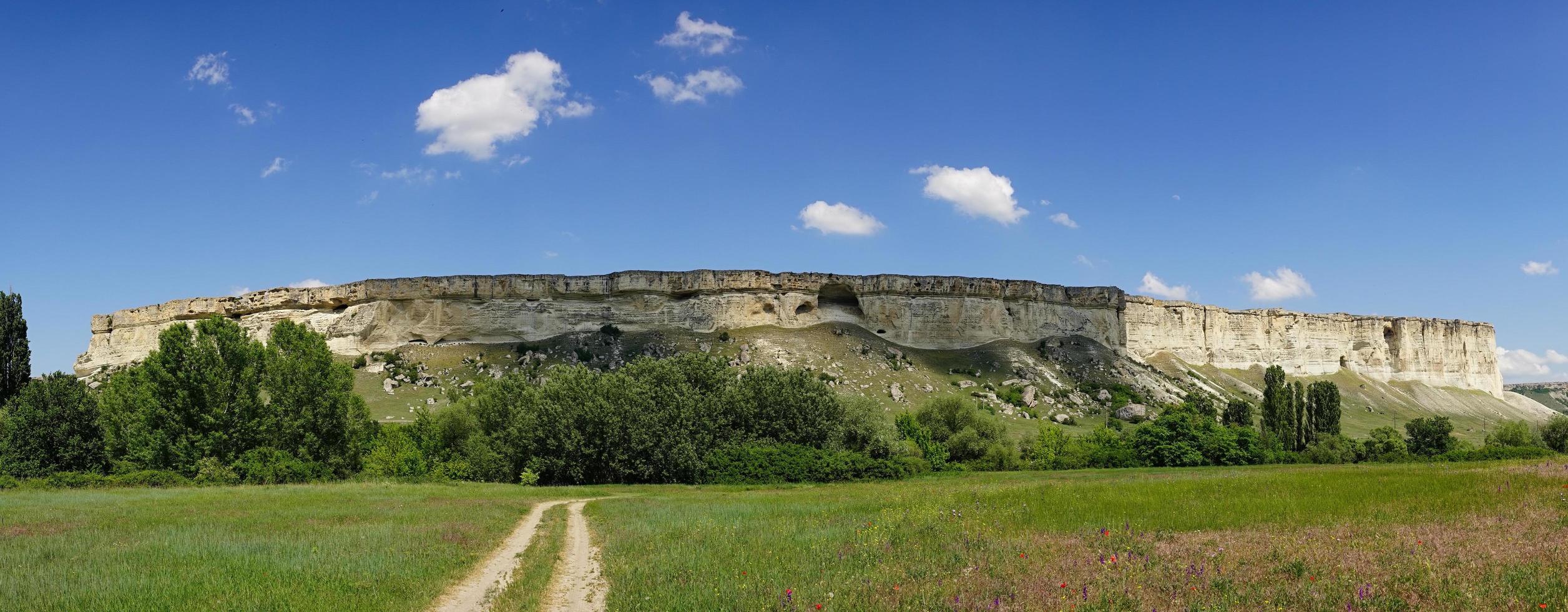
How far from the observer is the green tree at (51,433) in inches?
1773

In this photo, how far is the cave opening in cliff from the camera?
106938mm

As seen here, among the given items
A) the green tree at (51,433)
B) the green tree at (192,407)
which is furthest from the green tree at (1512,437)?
the green tree at (51,433)

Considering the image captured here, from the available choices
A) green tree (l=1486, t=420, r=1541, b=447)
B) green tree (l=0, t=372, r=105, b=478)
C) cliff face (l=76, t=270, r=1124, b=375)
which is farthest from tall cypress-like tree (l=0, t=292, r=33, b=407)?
green tree (l=1486, t=420, r=1541, b=447)

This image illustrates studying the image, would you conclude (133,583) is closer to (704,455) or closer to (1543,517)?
(1543,517)

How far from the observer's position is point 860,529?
51.5 feet

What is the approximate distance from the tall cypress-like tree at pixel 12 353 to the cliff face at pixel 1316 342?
4302 inches

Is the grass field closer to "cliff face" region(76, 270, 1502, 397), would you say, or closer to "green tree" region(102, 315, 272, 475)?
"green tree" region(102, 315, 272, 475)

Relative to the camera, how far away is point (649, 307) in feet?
339

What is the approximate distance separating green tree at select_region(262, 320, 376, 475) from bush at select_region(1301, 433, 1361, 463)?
54.1 meters

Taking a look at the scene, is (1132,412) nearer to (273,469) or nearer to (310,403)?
(310,403)

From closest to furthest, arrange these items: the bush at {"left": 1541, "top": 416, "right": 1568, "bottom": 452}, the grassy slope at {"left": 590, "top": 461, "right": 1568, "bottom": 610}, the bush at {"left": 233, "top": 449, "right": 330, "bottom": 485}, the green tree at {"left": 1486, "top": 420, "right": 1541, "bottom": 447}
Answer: the grassy slope at {"left": 590, "top": 461, "right": 1568, "bottom": 610}
the bush at {"left": 233, "top": 449, "right": 330, "bottom": 485}
the bush at {"left": 1541, "top": 416, "right": 1568, "bottom": 452}
the green tree at {"left": 1486, "top": 420, "right": 1541, "bottom": 447}

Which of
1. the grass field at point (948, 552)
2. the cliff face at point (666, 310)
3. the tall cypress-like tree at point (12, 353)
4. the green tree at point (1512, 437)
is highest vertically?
the cliff face at point (666, 310)

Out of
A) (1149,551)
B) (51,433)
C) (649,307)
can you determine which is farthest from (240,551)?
(649,307)

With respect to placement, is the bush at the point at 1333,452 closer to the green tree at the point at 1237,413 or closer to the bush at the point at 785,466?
the green tree at the point at 1237,413
